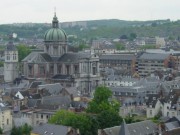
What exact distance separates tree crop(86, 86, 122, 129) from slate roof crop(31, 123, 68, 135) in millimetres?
7260

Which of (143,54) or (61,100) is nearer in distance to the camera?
(61,100)

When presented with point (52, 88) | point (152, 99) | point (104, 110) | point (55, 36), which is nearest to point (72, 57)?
point (55, 36)

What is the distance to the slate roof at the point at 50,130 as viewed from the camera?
63147 mm

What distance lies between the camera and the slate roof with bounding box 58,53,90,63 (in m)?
116

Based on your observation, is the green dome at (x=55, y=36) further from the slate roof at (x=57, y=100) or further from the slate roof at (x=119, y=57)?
the slate roof at (x=119, y=57)

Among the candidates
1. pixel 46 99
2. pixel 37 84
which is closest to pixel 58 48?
pixel 37 84

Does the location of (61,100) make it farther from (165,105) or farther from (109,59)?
(109,59)

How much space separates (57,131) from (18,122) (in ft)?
57.7

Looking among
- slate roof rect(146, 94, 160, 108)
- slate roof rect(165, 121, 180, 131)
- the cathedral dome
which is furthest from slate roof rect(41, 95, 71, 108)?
the cathedral dome

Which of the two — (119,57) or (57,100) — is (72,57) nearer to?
(57,100)

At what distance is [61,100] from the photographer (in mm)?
85375

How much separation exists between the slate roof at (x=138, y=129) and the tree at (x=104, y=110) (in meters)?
5.34

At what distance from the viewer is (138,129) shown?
6438cm

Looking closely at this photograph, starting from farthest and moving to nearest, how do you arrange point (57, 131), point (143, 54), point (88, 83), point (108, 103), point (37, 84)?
1. point (143, 54)
2. point (88, 83)
3. point (37, 84)
4. point (108, 103)
5. point (57, 131)
